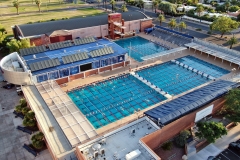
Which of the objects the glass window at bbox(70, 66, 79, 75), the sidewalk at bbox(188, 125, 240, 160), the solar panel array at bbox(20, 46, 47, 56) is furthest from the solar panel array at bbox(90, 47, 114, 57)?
the sidewalk at bbox(188, 125, 240, 160)

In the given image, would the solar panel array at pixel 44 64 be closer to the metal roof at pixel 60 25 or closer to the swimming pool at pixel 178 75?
the swimming pool at pixel 178 75

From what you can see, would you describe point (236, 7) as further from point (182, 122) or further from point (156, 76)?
point (182, 122)

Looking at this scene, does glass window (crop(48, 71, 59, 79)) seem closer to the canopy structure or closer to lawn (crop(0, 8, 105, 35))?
the canopy structure

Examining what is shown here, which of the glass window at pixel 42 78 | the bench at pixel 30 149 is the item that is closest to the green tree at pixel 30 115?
the bench at pixel 30 149

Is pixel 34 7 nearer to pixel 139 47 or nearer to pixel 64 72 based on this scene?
pixel 139 47

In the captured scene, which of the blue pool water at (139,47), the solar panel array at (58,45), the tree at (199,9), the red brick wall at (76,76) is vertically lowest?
the red brick wall at (76,76)
